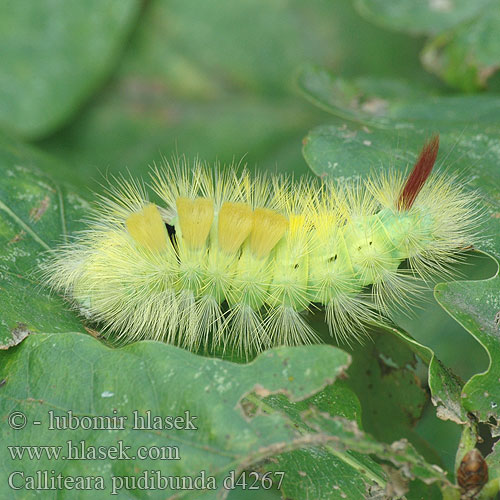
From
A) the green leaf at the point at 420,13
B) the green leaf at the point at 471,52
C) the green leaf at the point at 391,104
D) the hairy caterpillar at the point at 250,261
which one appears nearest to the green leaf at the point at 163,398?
the hairy caterpillar at the point at 250,261

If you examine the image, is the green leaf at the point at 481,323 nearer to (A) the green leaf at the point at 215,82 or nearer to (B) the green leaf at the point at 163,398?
(B) the green leaf at the point at 163,398

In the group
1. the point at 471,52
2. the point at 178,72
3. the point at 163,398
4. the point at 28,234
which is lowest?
the point at 178,72

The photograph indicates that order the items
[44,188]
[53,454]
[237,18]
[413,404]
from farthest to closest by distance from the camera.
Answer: [237,18]
[44,188]
[413,404]
[53,454]

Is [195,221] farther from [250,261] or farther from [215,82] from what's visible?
[215,82]

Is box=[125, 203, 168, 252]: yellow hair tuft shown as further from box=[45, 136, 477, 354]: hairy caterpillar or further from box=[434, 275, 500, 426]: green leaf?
box=[434, 275, 500, 426]: green leaf

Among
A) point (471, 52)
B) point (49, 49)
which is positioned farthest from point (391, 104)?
point (49, 49)

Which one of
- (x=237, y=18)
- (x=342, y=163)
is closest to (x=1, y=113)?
(x=237, y=18)

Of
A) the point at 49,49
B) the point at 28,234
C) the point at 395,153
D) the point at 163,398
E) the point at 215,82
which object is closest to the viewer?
the point at 163,398

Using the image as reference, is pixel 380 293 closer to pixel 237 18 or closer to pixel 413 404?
pixel 413 404
